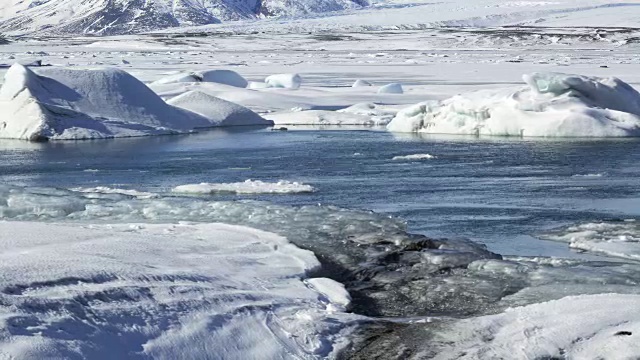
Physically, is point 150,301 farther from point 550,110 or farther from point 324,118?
point 324,118

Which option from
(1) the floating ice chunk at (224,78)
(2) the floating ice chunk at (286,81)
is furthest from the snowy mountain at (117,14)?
(1) the floating ice chunk at (224,78)

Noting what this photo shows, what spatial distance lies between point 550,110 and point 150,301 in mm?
9571

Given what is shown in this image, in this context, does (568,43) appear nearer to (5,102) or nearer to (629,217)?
(5,102)

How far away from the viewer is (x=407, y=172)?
9242 millimetres

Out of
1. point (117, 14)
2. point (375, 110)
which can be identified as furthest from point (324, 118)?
point (117, 14)

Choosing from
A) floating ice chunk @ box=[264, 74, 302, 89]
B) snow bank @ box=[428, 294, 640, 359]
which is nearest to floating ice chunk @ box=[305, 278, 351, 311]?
snow bank @ box=[428, 294, 640, 359]

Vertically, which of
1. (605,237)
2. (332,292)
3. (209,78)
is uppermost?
(332,292)

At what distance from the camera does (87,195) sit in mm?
7648

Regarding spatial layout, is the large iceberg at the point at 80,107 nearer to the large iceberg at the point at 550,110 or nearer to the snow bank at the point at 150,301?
the large iceberg at the point at 550,110

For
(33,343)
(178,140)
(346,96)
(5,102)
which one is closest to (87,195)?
(33,343)

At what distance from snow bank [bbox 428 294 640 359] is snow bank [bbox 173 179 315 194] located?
4.06 m

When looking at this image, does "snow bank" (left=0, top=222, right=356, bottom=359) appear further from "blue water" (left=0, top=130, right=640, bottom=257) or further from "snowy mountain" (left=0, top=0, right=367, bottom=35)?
"snowy mountain" (left=0, top=0, right=367, bottom=35)

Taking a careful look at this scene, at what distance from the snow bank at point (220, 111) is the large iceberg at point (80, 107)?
617mm

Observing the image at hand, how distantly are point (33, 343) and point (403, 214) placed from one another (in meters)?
3.98
